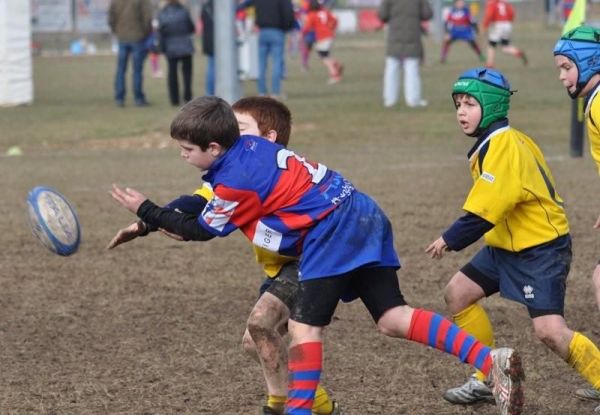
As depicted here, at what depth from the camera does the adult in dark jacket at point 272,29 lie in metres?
20.2

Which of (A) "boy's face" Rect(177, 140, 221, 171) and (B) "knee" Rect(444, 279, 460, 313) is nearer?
(A) "boy's face" Rect(177, 140, 221, 171)

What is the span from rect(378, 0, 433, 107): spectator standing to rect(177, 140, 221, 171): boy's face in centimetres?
1477

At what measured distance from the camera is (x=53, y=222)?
5508mm

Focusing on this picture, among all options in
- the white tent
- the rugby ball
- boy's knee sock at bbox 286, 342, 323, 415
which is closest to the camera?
boy's knee sock at bbox 286, 342, 323, 415

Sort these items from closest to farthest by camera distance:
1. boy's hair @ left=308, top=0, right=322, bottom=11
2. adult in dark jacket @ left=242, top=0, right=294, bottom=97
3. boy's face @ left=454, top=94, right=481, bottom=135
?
1. boy's face @ left=454, top=94, right=481, bottom=135
2. adult in dark jacket @ left=242, top=0, right=294, bottom=97
3. boy's hair @ left=308, top=0, right=322, bottom=11

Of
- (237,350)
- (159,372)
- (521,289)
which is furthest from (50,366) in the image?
(521,289)

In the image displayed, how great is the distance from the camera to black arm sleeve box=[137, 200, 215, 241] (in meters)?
4.79

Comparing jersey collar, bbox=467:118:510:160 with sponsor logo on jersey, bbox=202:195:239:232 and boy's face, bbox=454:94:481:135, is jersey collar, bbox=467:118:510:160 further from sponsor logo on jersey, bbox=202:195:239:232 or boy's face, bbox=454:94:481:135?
sponsor logo on jersey, bbox=202:195:239:232

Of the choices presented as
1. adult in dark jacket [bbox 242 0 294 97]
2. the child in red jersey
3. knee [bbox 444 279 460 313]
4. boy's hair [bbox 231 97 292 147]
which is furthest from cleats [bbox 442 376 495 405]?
the child in red jersey

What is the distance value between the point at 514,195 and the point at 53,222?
6.68 ft

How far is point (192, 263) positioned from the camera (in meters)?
8.88

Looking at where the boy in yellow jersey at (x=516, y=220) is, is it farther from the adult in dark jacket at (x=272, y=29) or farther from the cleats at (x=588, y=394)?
the adult in dark jacket at (x=272, y=29)

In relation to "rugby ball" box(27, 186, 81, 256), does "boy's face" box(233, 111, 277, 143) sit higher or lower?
higher

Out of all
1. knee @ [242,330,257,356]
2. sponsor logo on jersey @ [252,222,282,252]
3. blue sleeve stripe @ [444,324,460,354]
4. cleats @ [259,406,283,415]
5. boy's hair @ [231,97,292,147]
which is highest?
boy's hair @ [231,97,292,147]
